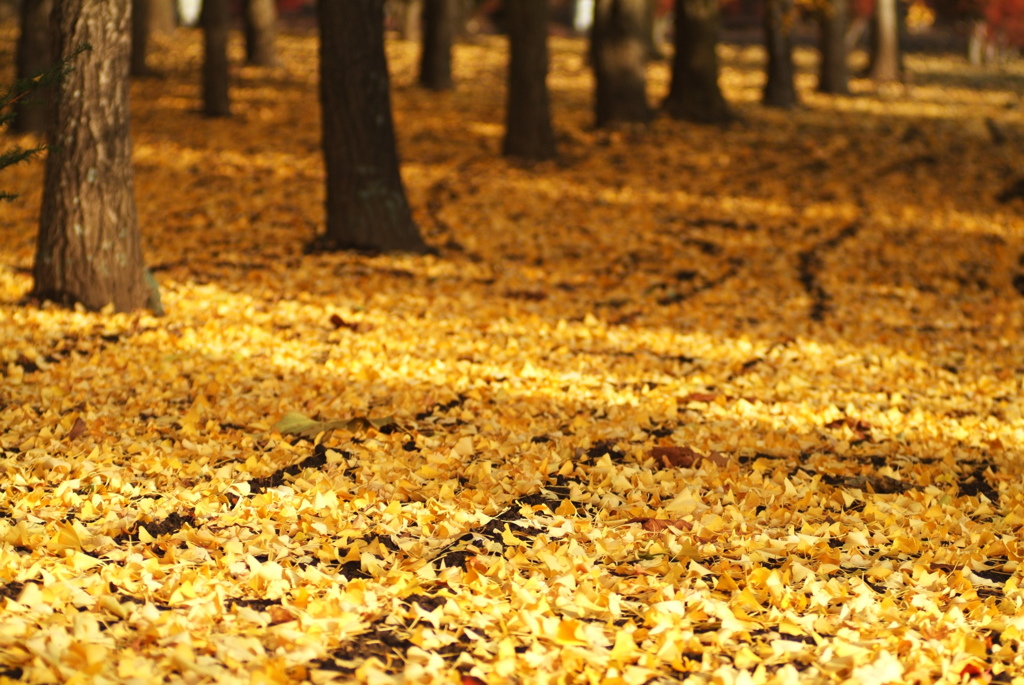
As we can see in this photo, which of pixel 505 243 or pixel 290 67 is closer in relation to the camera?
pixel 505 243

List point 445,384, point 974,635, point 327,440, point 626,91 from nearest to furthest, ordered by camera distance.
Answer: point 974,635 → point 327,440 → point 445,384 → point 626,91

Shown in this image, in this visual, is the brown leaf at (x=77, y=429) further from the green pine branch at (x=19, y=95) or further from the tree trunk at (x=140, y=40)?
the tree trunk at (x=140, y=40)

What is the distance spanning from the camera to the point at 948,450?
5508 mm

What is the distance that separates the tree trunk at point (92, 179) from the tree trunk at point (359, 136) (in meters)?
2.53

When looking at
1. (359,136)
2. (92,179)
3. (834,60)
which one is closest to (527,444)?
(92,179)

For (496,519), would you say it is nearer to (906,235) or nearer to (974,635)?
(974,635)

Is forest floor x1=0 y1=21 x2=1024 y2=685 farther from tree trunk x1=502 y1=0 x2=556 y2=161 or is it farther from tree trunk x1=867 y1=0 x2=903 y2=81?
tree trunk x1=867 y1=0 x2=903 y2=81

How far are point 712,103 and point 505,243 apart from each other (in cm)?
704

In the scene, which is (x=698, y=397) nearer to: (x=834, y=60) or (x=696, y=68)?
(x=696, y=68)

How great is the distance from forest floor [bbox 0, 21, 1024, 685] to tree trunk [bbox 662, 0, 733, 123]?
381 centimetres

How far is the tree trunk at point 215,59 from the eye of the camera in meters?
14.5

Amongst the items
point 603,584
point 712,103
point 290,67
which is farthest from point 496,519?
point 290,67

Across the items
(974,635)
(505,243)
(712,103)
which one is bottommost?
(974,635)

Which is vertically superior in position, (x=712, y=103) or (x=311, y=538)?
(x=712, y=103)
